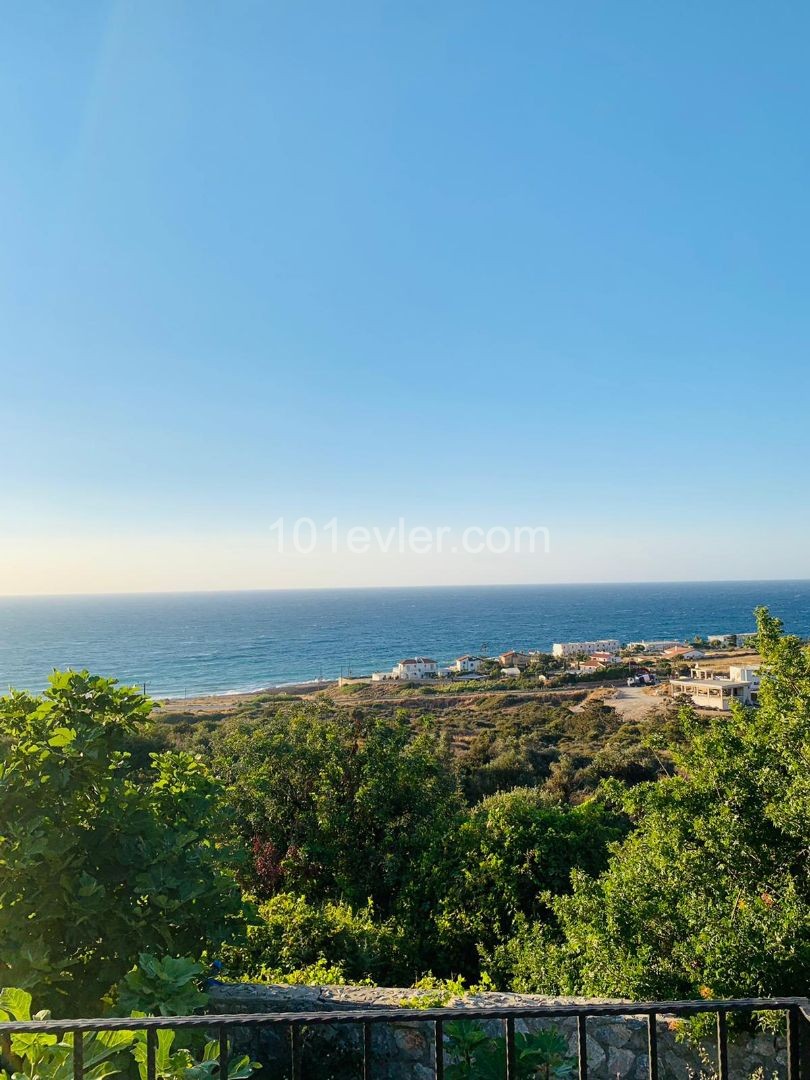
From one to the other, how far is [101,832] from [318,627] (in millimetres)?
98580

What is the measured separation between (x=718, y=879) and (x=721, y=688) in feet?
108

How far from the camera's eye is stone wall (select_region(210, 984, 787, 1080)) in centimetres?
359

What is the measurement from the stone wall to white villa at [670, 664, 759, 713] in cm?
2943

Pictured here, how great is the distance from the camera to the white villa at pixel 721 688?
3192 cm

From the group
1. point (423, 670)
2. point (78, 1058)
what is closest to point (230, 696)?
point (423, 670)

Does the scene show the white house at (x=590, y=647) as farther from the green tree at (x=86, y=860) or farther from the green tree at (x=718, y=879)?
the green tree at (x=86, y=860)

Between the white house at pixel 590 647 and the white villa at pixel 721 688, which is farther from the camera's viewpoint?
the white house at pixel 590 647

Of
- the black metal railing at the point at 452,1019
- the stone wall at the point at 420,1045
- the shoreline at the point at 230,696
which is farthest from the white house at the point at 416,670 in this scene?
the black metal railing at the point at 452,1019

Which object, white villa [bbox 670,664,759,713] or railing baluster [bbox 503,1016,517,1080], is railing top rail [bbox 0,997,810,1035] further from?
white villa [bbox 670,664,759,713]

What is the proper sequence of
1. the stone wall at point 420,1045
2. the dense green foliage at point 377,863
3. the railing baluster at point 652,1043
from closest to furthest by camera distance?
1. the railing baluster at point 652,1043
2. the dense green foliage at point 377,863
3. the stone wall at point 420,1045

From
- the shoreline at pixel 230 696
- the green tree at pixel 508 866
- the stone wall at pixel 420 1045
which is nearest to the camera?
the stone wall at pixel 420 1045

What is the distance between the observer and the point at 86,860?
312cm

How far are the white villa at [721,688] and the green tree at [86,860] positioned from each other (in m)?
31.3

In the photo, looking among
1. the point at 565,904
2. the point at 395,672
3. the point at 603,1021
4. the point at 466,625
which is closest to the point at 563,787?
the point at 565,904
